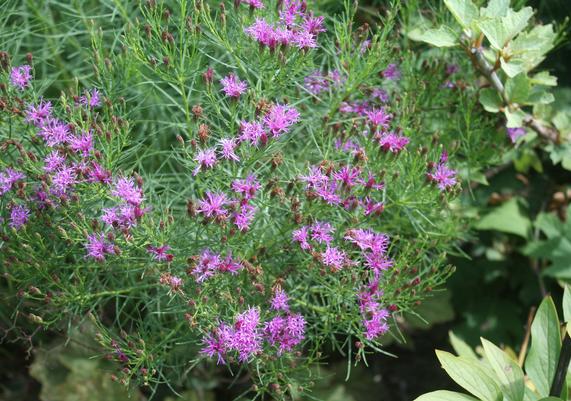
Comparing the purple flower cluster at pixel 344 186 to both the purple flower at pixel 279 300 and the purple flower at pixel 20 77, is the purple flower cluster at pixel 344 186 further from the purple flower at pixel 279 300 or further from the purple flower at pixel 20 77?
the purple flower at pixel 20 77

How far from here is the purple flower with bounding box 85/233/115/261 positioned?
158cm

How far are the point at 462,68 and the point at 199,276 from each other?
45.2 inches

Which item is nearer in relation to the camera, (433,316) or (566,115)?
(566,115)

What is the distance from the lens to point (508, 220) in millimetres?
2467

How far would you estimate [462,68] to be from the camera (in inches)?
87.8

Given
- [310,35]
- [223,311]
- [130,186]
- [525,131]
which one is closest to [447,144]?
[525,131]

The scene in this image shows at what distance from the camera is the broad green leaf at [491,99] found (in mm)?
1981

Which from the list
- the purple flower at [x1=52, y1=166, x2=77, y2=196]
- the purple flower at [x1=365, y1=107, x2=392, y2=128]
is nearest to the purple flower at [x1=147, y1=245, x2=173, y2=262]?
the purple flower at [x1=52, y1=166, x2=77, y2=196]

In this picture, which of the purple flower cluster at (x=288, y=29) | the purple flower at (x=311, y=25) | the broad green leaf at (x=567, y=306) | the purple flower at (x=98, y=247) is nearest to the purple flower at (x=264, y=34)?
the purple flower cluster at (x=288, y=29)

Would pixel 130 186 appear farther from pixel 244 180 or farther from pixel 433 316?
pixel 433 316

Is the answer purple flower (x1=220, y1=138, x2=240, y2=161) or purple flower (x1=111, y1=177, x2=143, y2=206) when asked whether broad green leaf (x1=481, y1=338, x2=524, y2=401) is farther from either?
purple flower (x1=111, y1=177, x2=143, y2=206)

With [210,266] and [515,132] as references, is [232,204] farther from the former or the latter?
[515,132]

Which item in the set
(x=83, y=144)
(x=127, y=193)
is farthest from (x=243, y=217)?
(x=83, y=144)

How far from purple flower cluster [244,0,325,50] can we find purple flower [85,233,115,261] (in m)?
0.57
